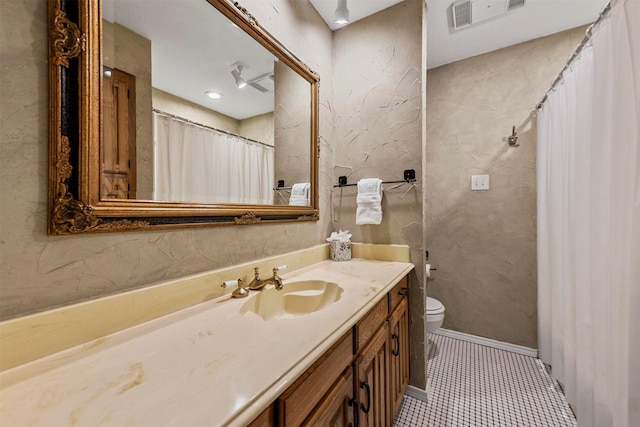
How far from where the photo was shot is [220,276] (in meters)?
0.98

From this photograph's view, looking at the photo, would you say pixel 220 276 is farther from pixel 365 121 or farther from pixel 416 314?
pixel 365 121

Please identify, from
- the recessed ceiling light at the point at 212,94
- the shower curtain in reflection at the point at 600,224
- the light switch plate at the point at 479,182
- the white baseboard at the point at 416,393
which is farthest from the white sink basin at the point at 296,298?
the light switch plate at the point at 479,182

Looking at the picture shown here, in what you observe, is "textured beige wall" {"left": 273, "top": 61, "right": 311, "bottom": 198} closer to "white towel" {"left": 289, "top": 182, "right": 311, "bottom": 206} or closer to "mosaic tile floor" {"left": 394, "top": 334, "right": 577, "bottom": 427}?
"white towel" {"left": 289, "top": 182, "right": 311, "bottom": 206}

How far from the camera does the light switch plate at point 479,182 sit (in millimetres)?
2145

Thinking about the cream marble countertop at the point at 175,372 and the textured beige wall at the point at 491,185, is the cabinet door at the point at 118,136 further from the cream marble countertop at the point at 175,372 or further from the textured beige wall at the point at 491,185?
the textured beige wall at the point at 491,185

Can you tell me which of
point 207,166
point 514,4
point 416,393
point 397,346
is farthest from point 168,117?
point 514,4

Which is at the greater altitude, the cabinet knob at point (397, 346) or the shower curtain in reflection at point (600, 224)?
the shower curtain in reflection at point (600, 224)

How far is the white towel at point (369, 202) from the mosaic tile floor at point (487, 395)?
1100mm

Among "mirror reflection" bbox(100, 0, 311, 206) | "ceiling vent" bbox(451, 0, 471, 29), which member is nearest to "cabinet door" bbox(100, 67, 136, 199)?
"mirror reflection" bbox(100, 0, 311, 206)

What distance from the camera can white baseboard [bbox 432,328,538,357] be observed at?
2010 millimetres

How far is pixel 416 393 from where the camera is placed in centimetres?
156

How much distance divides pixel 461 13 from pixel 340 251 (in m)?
1.79

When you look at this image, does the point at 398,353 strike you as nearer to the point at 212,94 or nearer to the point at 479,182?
the point at 212,94

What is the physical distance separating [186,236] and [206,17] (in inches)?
32.9
